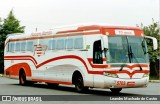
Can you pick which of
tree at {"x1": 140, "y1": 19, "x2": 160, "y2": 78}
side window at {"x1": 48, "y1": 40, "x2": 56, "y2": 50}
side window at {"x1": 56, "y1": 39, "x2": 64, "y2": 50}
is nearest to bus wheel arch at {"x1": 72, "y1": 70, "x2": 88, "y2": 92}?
side window at {"x1": 56, "y1": 39, "x2": 64, "y2": 50}

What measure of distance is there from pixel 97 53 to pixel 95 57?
231 mm

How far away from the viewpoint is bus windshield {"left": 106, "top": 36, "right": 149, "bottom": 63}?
20.0 m

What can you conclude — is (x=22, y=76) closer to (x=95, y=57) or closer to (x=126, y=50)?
(x=95, y=57)

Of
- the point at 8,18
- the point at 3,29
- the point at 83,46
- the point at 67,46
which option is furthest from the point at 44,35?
the point at 8,18

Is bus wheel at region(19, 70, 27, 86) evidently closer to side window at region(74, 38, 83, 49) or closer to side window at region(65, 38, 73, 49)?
side window at region(65, 38, 73, 49)

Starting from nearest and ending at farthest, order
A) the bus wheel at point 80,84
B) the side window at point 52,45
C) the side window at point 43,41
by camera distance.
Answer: the bus wheel at point 80,84, the side window at point 52,45, the side window at point 43,41

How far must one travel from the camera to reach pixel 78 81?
21.9 meters

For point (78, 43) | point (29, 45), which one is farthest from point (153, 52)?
point (78, 43)

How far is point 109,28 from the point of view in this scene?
20.4 meters

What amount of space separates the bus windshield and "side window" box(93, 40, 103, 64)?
0.43m

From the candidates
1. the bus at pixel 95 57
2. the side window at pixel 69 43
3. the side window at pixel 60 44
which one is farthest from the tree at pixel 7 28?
the side window at pixel 69 43

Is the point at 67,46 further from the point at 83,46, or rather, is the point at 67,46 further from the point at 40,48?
the point at 40,48

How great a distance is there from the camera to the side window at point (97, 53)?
20219mm

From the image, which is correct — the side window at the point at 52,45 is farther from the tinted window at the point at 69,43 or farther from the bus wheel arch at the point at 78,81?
the bus wheel arch at the point at 78,81
